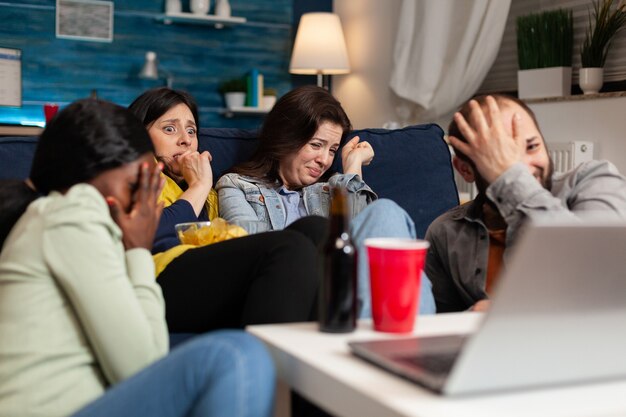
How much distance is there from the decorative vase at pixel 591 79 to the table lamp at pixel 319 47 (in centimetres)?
196

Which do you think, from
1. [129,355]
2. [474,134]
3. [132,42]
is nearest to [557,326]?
[129,355]

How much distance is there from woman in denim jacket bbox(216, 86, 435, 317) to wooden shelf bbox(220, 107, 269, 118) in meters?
2.78

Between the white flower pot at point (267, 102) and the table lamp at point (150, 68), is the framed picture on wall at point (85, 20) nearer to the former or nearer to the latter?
the table lamp at point (150, 68)

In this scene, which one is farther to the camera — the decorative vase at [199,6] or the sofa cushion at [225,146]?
the decorative vase at [199,6]

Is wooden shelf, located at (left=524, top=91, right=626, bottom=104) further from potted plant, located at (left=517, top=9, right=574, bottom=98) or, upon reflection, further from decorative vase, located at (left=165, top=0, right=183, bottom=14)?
decorative vase, located at (left=165, top=0, right=183, bottom=14)

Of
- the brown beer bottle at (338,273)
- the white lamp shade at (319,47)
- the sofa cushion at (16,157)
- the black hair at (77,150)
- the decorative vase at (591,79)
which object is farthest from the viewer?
the white lamp shade at (319,47)

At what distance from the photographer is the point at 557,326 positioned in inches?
36.3

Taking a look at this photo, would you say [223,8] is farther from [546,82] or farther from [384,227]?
[384,227]

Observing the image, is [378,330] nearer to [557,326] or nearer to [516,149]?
[557,326]

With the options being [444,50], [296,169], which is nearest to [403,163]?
[296,169]

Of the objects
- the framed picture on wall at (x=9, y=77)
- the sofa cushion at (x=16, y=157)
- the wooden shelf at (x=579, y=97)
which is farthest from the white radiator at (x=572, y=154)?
the framed picture on wall at (x=9, y=77)

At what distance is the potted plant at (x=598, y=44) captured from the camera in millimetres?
3424

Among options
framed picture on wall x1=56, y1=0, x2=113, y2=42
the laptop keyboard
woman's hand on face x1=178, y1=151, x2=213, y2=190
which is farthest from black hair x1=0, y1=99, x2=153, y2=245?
framed picture on wall x1=56, y1=0, x2=113, y2=42

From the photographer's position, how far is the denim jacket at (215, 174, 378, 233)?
2.44 meters
